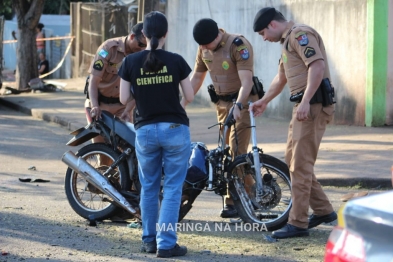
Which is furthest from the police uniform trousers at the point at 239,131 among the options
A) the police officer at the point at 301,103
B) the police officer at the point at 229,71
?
the police officer at the point at 301,103

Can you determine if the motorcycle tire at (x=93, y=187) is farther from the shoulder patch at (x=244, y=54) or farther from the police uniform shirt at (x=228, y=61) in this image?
the shoulder patch at (x=244, y=54)

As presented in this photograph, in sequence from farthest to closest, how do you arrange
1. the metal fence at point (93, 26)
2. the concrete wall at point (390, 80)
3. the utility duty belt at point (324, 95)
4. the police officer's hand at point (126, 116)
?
the metal fence at point (93, 26)
the concrete wall at point (390, 80)
the police officer's hand at point (126, 116)
the utility duty belt at point (324, 95)

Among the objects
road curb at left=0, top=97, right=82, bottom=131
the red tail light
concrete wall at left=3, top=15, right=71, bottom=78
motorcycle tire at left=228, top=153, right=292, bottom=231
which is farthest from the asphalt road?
concrete wall at left=3, top=15, right=71, bottom=78

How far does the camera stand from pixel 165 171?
602 centimetres

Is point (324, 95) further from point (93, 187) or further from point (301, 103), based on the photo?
point (93, 187)

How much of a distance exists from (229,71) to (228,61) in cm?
10

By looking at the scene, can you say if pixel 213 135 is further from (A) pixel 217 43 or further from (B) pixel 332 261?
(B) pixel 332 261

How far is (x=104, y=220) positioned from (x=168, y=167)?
4.83ft

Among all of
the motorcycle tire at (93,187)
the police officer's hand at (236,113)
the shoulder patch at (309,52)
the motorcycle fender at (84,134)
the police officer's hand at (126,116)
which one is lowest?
the motorcycle tire at (93,187)

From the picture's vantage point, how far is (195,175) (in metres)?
6.82

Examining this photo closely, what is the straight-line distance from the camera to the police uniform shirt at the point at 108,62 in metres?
7.60

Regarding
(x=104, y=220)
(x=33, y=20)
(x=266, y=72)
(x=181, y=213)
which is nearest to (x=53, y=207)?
(x=104, y=220)

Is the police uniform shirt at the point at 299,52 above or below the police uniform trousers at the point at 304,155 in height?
above

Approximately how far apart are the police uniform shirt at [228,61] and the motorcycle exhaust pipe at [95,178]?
1450 mm
